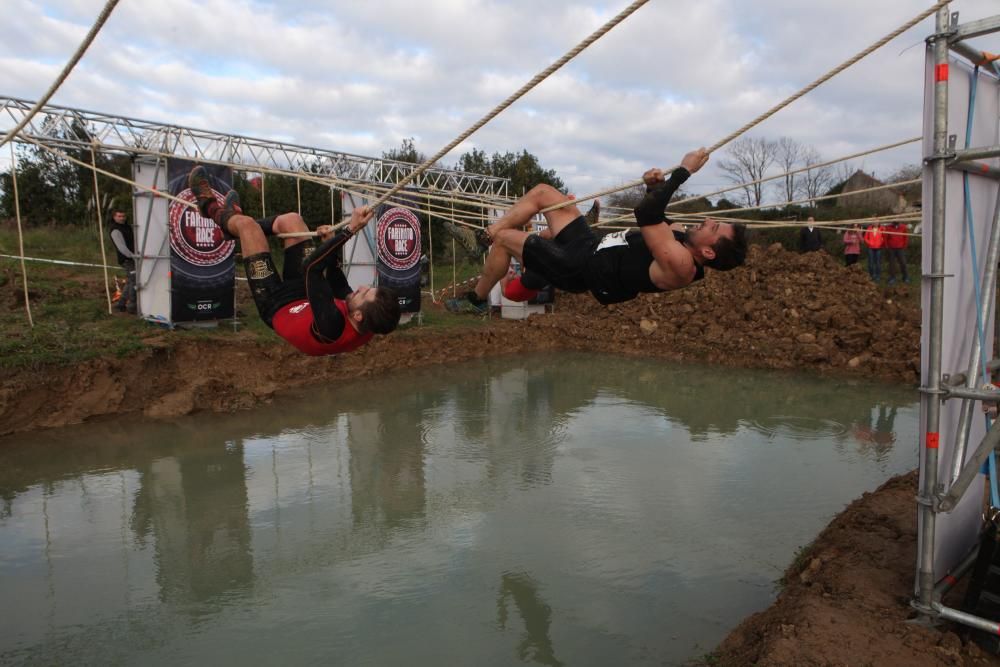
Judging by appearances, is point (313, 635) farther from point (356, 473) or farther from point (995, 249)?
point (995, 249)

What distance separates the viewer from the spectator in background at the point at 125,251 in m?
11.2

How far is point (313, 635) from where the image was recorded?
14.7ft

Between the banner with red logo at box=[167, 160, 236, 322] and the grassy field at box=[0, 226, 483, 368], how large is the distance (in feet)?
1.37

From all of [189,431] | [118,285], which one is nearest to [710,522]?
[189,431]

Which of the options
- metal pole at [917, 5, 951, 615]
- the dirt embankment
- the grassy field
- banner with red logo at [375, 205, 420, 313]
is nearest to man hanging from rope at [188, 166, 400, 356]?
metal pole at [917, 5, 951, 615]

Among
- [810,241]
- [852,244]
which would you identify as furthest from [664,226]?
[852,244]

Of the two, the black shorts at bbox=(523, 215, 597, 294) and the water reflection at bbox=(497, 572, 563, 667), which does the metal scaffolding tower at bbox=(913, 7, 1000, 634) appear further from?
the water reflection at bbox=(497, 572, 563, 667)

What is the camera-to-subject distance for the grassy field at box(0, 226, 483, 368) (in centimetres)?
938

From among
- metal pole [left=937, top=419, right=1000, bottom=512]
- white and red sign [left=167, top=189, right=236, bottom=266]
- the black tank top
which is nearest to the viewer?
metal pole [left=937, top=419, right=1000, bottom=512]

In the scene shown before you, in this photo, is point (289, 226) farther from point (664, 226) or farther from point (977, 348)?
point (977, 348)

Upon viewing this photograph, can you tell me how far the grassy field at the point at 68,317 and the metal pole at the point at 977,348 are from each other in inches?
395

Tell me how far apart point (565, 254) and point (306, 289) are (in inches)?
66.0

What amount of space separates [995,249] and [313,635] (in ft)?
16.1

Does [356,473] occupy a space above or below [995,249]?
below
